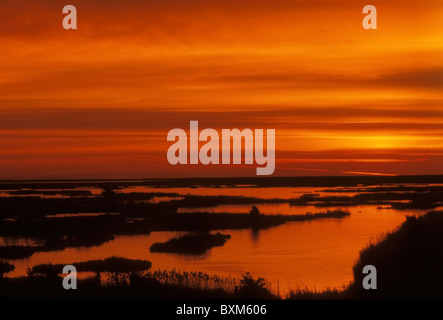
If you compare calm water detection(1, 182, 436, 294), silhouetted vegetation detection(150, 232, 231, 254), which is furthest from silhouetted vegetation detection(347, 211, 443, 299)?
silhouetted vegetation detection(150, 232, 231, 254)

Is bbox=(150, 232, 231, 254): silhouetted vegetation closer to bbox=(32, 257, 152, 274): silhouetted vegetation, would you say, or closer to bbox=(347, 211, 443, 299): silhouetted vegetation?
bbox=(32, 257, 152, 274): silhouetted vegetation

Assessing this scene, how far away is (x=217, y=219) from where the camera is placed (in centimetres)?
4234

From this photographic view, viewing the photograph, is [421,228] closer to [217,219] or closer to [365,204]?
[217,219]

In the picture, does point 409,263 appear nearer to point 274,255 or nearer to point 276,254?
point 274,255

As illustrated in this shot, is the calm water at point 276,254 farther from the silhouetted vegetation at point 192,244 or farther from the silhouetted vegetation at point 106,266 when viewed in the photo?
the silhouetted vegetation at point 106,266

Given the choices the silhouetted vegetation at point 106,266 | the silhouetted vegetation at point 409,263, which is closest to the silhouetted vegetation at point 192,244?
the silhouetted vegetation at point 106,266

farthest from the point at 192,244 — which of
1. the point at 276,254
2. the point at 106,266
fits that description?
the point at 106,266

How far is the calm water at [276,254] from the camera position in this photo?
83.3 ft

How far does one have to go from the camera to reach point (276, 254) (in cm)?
3039

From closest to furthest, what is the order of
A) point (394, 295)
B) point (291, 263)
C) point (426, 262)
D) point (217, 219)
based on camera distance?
point (394, 295) → point (426, 262) → point (291, 263) → point (217, 219)

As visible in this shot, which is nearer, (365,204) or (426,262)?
(426,262)

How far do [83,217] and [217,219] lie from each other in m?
8.59
